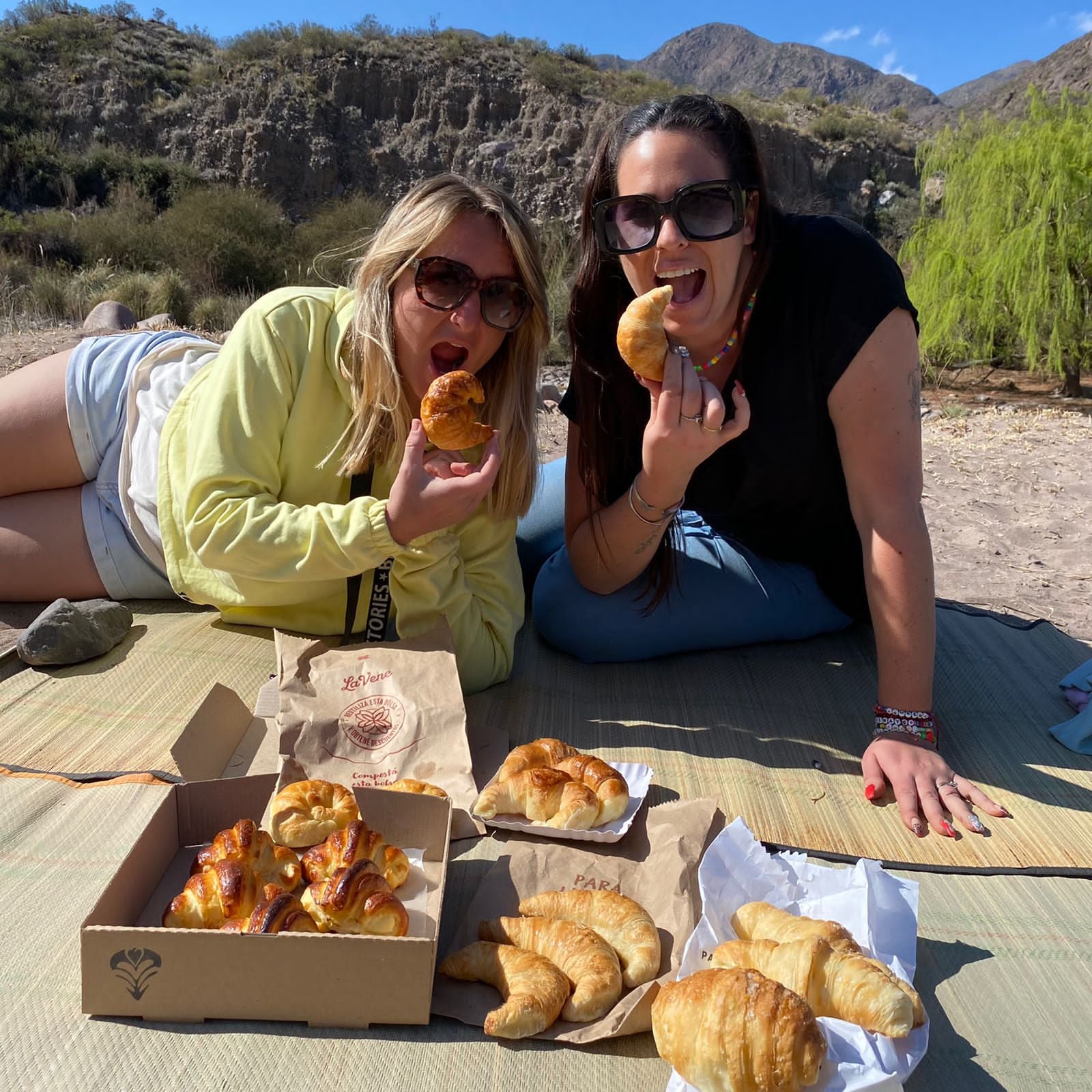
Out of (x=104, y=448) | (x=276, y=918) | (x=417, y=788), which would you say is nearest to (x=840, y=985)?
(x=276, y=918)

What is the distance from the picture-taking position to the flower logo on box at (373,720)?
2.25 m

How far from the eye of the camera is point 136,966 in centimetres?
144

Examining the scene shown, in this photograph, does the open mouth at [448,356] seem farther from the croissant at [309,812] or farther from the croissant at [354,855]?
the croissant at [354,855]

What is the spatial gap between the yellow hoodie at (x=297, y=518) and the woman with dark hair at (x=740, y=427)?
1.33 feet

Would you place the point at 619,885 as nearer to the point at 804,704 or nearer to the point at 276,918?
the point at 276,918

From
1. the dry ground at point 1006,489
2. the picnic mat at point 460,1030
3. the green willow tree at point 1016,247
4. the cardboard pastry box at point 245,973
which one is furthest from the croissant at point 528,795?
the green willow tree at point 1016,247

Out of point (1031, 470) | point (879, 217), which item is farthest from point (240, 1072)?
point (879, 217)

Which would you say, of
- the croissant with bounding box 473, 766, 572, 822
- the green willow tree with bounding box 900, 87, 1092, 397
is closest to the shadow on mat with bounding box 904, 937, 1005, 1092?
the croissant with bounding box 473, 766, 572, 822

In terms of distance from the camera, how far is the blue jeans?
3.03 meters

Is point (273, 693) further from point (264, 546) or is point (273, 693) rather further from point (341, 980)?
point (341, 980)

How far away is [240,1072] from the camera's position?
1396 mm

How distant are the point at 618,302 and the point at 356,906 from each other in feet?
6.23

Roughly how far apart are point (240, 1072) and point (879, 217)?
26.0 m

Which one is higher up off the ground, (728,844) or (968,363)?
(968,363)
